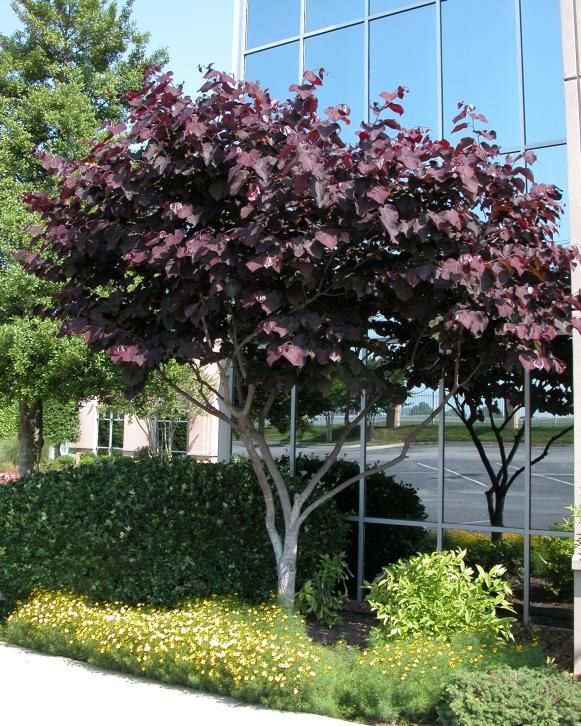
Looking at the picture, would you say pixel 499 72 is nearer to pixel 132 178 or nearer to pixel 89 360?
pixel 132 178

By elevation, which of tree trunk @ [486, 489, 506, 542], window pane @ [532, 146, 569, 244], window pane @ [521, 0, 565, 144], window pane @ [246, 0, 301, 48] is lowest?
tree trunk @ [486, 489, 506, 542]

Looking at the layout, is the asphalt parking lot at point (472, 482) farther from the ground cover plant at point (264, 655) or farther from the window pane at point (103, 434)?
the window pane at point (103, 434)

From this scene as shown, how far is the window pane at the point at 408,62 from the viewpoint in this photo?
31.3 feet

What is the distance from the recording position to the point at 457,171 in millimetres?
6156

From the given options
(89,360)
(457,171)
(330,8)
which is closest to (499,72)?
(330,8)

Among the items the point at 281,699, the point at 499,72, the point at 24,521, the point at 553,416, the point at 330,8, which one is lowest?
the point at 281,699

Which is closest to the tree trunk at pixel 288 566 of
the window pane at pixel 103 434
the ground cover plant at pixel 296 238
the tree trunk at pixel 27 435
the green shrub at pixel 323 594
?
the green shrub at pixel 323 594

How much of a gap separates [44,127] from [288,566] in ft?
25.2

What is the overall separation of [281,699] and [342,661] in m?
0.59

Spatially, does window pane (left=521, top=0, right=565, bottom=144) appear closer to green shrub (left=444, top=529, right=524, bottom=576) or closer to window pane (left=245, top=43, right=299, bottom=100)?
window pane (left=245, top=43, right=299, bottom=100)

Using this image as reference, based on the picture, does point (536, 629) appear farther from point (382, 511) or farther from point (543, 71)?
point (543, 71)

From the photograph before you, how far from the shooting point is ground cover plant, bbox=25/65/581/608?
239 inches

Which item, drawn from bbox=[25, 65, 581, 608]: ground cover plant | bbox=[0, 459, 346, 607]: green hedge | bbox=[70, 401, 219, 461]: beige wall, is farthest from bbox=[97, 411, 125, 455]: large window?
bbox=[25, 65, 581, 608]: ground cover plant

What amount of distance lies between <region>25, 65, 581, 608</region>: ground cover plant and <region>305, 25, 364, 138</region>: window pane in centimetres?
367
